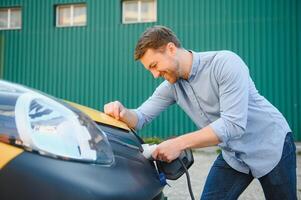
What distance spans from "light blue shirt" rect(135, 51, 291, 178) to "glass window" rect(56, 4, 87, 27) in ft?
31.9

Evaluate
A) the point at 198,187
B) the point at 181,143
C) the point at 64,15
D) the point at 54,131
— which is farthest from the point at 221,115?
the point at 64,15

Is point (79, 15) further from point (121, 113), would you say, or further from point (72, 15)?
point (121, 113)

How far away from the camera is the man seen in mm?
1848

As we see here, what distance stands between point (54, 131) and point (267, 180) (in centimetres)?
133

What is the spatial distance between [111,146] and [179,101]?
2.70ft

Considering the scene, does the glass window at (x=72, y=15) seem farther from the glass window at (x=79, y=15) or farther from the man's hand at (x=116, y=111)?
the man's hand at (x=116, y=111)

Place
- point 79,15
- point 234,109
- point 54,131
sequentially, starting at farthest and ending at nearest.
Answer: point 79,15 < point 234,109 < point 54,131

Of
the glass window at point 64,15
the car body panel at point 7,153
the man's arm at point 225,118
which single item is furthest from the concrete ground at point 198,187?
the glass window at point 64,15

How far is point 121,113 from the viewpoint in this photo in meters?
2.19

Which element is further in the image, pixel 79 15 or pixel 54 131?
pixel 79 15

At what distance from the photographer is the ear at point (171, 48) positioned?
1971 millimetres

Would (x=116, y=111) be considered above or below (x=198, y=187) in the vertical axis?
above

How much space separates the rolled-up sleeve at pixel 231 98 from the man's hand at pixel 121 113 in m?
0.54

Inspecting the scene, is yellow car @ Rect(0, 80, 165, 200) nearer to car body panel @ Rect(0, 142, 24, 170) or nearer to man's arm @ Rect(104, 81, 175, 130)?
car body panel @ Rect(0, 142, 24, 170)
